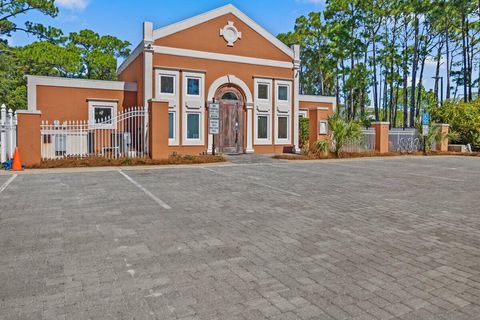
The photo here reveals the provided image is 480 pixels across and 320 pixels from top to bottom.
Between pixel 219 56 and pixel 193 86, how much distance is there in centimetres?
229

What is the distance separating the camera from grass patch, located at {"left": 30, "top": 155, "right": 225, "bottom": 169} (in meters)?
13.5

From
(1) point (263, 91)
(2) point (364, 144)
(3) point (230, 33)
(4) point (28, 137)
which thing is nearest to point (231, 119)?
(1) point (263, 91)

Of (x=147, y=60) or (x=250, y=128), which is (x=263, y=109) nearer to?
(x=250, y=128)

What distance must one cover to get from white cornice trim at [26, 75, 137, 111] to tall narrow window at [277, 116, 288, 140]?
27.2ft

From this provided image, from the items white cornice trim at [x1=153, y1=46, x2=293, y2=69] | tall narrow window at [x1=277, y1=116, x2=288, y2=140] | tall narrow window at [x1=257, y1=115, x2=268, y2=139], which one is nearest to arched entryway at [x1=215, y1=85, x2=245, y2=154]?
tall narrow window at [x1=257, y1=115, x2=268, y2=139]

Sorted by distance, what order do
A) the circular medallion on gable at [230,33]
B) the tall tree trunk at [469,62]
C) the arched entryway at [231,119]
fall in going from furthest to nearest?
the tall tree trunk at [469,62]
the circular medallion on gable at [230,33]
the arched entryway at [231,119]

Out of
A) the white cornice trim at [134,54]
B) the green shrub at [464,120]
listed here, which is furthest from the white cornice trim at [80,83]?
the green shrub at [464,120]

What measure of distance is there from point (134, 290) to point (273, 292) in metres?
1.19

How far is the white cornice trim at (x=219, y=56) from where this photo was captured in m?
19.4

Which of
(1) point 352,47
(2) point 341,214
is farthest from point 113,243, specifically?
(1) point 352,47

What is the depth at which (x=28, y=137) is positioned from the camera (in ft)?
43.8

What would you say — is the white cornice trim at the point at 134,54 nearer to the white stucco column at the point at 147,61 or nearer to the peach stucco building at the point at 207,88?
the peach stucco building at the point at 207,88

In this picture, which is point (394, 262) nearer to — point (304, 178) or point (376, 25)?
point (304, 178)

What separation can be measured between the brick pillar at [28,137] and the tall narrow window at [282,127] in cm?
1286
